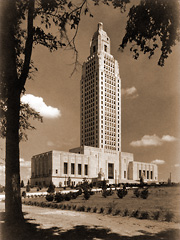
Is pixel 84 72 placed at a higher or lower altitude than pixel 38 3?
higher

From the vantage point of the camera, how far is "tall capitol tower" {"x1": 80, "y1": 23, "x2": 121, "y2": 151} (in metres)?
117

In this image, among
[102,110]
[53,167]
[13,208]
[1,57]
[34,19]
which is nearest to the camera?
[13,208]

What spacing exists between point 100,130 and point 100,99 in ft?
Answer: 47.5

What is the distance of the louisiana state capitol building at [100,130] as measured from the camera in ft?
330

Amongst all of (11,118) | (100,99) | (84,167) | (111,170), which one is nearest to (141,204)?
(11,118)

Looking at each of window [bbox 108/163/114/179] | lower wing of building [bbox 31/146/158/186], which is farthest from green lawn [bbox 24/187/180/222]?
window [bbox 108/163/114/179]

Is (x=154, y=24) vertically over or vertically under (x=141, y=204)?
over

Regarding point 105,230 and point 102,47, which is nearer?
point 105,230

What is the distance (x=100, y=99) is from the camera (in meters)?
118

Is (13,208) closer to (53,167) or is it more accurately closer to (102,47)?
(53,167)

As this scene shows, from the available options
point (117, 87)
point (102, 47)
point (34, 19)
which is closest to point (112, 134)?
point (117, 87)

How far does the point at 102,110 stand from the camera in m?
117

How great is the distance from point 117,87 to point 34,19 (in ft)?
384

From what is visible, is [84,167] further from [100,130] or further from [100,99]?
[100,99]
